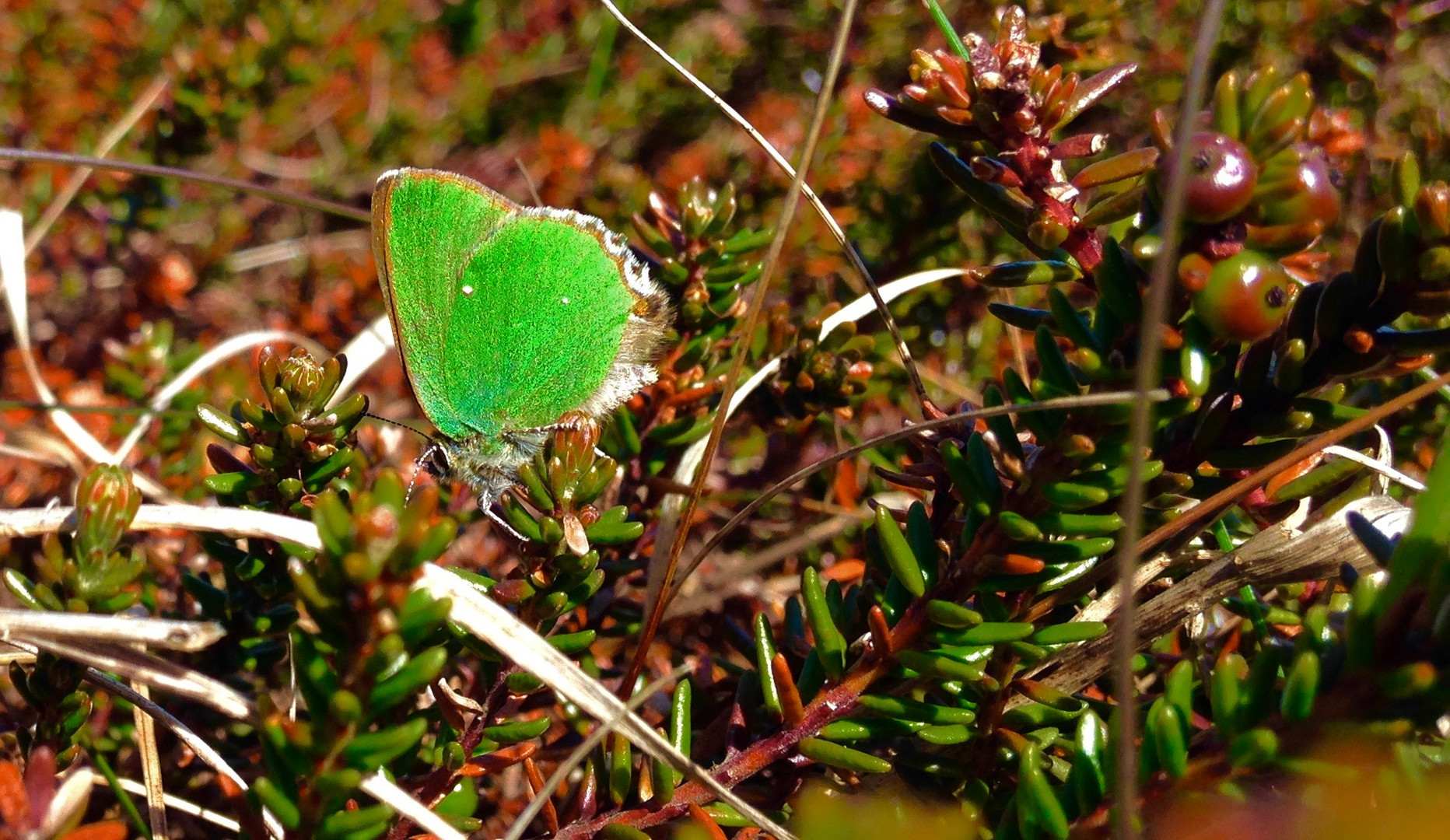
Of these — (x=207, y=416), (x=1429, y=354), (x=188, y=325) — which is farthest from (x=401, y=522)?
(x=188, y=325)

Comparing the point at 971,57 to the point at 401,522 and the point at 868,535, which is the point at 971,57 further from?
the point at 401,522

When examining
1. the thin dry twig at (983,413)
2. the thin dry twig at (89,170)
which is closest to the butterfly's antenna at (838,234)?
the thin dry twig at (983,413)

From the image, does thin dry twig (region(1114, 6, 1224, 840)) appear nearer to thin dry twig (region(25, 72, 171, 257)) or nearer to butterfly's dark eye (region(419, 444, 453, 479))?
butterfly's dark eye (region(419, 444, 453, 479))

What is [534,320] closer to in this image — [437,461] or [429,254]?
[429,254]

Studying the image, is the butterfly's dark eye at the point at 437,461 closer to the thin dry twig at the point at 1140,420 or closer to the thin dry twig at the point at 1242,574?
the thin dry twig at the point at 1242,574

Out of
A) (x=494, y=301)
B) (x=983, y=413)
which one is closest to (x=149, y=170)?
(x=494, y=301)
